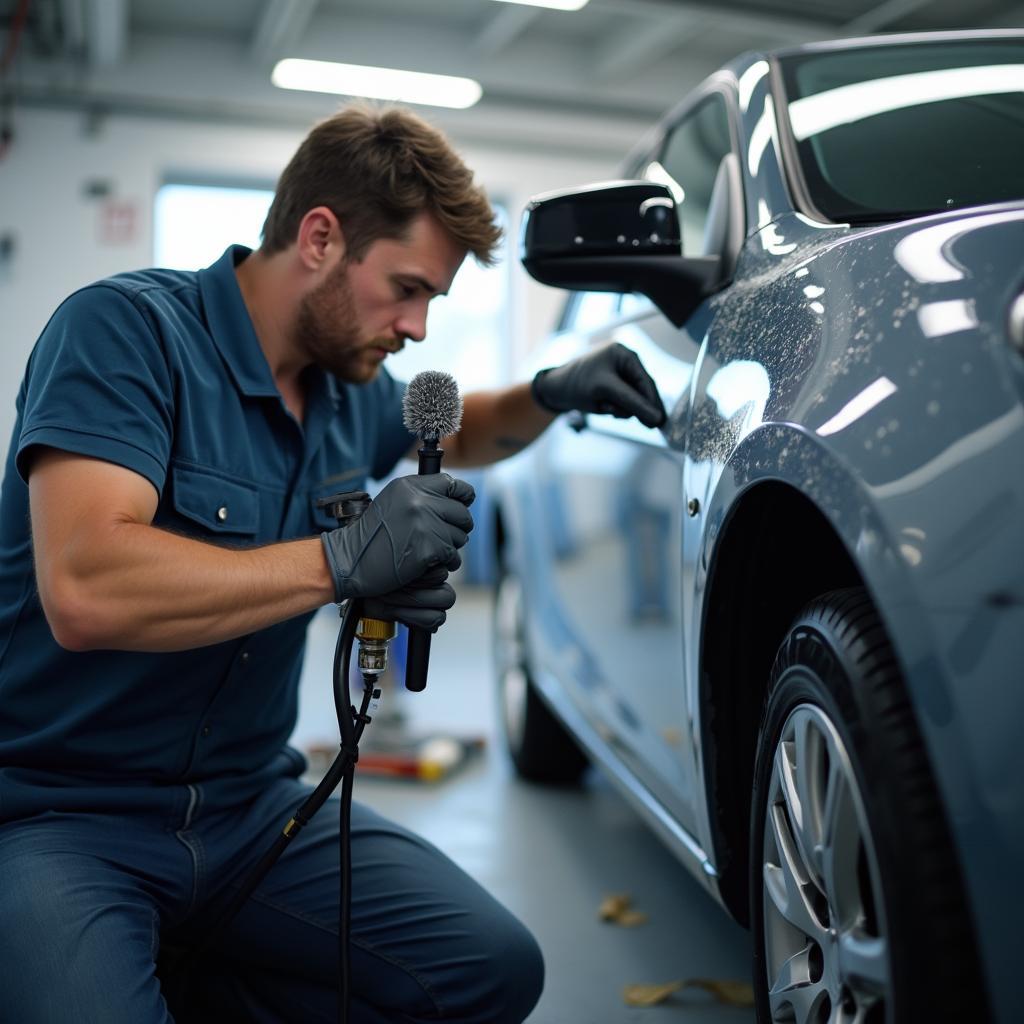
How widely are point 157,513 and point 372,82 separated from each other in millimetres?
6459

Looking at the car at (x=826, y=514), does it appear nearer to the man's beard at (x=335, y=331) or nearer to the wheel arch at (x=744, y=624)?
the wheel arch at (x=744, y=624)

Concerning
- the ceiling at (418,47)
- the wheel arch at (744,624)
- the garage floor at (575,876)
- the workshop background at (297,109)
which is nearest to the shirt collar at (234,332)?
the wheel arch at (744,624)

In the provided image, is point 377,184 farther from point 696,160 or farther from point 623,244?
point 696,160

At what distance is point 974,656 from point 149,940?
108 centimetres

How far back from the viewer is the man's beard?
5.59 feet

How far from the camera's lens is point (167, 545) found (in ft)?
4.45

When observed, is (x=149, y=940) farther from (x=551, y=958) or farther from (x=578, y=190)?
(x=578, y=190)

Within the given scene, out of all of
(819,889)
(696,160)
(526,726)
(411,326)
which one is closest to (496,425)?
(411,326)

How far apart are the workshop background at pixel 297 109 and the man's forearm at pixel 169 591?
3.53 meters

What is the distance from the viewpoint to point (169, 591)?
135 centimetres

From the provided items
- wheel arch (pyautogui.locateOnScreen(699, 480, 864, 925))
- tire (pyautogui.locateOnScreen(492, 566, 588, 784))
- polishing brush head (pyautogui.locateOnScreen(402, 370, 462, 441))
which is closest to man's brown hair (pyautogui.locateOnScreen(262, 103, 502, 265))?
polishing brush head (pyautogui.locateOnScreen(402, 370, 462, 441))

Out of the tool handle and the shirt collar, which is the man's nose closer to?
the shirt collar

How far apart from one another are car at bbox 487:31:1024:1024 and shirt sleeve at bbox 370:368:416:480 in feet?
1.11

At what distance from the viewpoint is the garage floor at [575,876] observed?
191 cm
